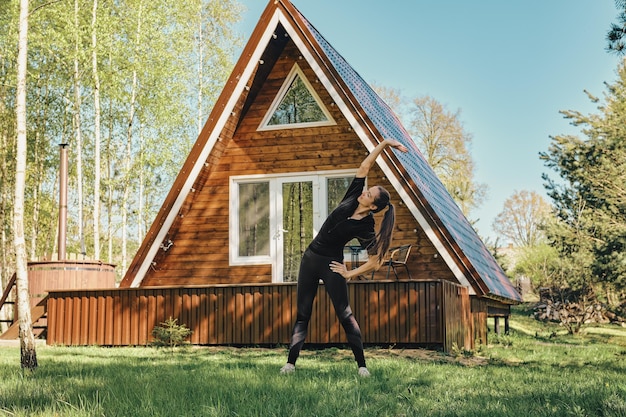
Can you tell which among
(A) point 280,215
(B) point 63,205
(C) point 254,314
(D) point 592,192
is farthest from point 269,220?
(D) point 592,192

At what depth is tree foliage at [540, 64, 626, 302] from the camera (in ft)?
64.3

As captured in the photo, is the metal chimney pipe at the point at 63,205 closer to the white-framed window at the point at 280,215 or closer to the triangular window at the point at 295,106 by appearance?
the white-framed window at the point at 280,215

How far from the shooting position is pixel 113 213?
112 feet

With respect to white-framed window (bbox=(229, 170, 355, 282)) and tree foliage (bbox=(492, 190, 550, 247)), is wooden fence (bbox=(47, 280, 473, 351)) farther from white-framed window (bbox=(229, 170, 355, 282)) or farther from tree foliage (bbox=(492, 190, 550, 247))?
tree foliage (bbox=(492, 190, 550, 247))

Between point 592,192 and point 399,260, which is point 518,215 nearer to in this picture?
point 592,192

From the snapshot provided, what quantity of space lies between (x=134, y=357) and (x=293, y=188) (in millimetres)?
5614

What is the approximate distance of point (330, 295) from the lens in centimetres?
691

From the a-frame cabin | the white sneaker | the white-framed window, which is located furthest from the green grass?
the white-framed window

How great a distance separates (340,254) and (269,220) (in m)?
7.09

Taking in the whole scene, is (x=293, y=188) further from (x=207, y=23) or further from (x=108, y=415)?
(x=207, y=23)

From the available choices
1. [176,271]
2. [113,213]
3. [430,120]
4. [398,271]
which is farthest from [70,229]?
[398,271]

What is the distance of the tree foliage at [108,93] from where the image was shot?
80.9 feet

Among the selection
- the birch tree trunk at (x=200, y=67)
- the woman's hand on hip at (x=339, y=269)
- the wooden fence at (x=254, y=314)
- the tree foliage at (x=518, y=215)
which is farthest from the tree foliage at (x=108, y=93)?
the tree foliage at (x=518, y=215)

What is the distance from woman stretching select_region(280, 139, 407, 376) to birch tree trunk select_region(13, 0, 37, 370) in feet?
8.22
